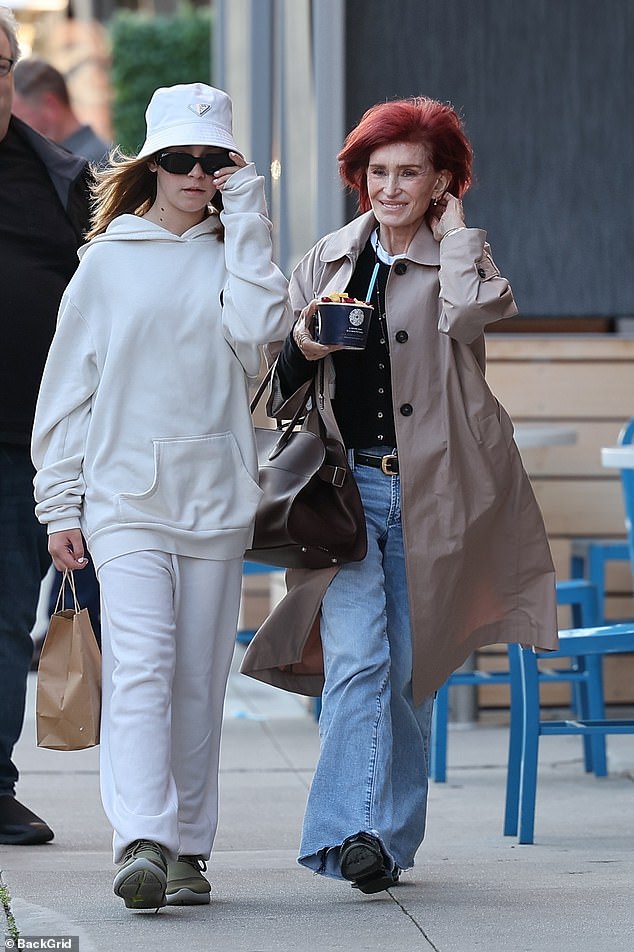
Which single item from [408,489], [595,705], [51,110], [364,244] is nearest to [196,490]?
[408,489]

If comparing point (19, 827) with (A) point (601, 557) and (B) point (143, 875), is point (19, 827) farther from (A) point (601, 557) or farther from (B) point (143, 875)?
(A) point (601, 557)

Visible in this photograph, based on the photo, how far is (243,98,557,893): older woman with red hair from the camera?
3854 millimetres

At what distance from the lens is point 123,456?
3.74m

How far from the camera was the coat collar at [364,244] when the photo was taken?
13.1 ft

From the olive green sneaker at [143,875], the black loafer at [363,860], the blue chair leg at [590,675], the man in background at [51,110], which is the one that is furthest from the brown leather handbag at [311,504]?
the man in background at [51,110]

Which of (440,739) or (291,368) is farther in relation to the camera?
(440,739)

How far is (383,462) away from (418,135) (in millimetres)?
787

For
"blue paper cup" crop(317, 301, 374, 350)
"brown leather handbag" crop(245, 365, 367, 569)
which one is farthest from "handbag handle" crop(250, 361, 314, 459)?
"blue paper cup" crop(317, 301, 374, 350)

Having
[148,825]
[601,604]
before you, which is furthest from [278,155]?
[148,825]

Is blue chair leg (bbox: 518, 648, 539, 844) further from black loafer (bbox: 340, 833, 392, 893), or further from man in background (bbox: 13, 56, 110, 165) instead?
man in background (bbox: 13, 56, 110, 165)

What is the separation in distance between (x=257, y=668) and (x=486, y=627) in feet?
1.88

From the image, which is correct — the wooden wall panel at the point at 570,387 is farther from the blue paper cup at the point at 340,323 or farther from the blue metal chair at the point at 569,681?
the blue paper cup at the point at 340,323

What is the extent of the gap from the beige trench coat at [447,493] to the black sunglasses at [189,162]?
40 centimetres

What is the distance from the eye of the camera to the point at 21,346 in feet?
14.9
